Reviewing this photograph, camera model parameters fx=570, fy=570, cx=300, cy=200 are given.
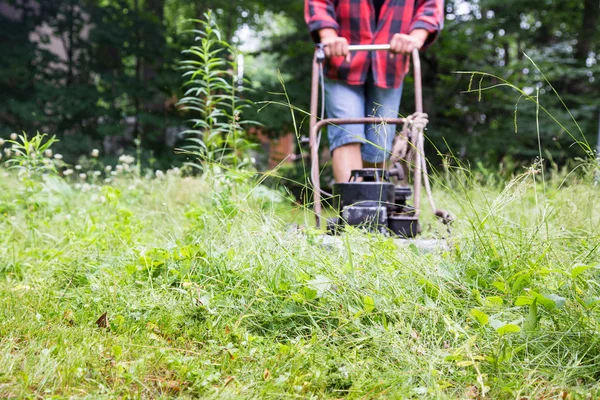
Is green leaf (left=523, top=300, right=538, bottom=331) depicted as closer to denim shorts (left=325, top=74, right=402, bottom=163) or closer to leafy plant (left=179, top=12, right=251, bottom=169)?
leafy plant (left=179, top=12, right=251, bottom=169)

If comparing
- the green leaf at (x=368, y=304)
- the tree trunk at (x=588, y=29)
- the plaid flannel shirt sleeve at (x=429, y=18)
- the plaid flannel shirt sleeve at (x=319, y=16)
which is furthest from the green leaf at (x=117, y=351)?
the tree trunk at (x=588, y=29)

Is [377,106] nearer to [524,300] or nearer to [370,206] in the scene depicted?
[370,206]

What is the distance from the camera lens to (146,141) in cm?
808

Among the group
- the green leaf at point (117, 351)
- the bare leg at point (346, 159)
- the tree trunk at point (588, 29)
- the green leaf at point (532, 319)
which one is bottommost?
the green leaf at point (117, 351)

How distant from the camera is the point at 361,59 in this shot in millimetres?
3207

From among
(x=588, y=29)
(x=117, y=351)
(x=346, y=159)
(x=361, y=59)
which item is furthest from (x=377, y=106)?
(x=588, y=29)

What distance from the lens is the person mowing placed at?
10.3 feet

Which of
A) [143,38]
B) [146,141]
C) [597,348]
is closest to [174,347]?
[597,348]

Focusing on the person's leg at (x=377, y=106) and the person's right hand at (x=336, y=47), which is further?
the person's leg at (x=377, y=106)

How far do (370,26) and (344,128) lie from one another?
0.67 metres

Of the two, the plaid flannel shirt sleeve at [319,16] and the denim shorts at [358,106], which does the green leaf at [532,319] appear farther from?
the plaid flannel shirt sleeve at [319,16]

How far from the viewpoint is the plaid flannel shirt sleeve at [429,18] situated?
3.15 m

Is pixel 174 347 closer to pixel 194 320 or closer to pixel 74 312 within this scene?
pixel 194 320

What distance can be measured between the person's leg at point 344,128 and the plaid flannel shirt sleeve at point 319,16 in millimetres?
304
